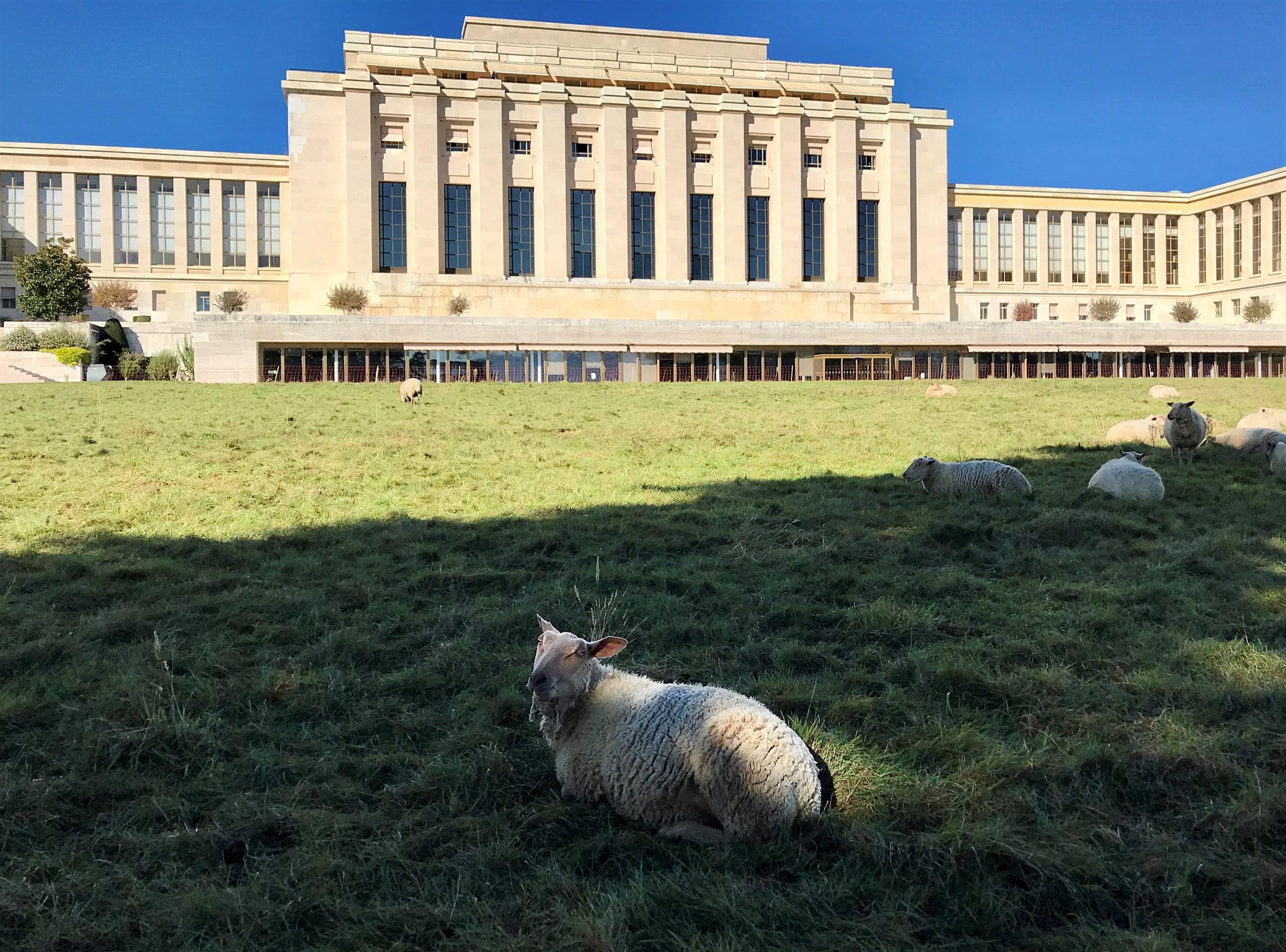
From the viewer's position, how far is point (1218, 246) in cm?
9431

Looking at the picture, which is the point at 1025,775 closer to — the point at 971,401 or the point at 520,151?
the point at 971,401

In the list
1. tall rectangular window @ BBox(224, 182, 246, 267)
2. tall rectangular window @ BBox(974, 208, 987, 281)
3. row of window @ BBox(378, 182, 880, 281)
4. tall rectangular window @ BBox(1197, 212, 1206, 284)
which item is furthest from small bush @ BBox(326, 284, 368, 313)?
tall rectangular window @ BBox(1197, 212, 1206, 284)

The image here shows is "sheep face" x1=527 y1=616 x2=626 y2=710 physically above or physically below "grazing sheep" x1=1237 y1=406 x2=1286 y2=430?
below

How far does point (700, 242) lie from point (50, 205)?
58909 millimetres

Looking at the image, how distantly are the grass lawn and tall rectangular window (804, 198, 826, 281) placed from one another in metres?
63.5

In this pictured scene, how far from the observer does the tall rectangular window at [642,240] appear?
72000 mm

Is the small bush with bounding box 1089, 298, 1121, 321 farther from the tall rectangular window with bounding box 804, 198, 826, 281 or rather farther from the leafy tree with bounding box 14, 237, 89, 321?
the leafy tree with bounding box 14, 237, 89, 321

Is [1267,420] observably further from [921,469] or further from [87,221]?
[87,221]

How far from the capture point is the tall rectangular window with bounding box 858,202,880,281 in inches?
2975

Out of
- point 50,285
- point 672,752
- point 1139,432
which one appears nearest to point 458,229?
point 50,285

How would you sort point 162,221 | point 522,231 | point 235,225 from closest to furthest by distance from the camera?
point 522,231 → point 162,221 → point 235,225

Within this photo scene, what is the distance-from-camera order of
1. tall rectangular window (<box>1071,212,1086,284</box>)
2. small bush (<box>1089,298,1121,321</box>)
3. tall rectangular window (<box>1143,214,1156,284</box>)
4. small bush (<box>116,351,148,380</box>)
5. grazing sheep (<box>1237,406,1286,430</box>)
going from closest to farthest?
grazing sheep (<box>1237,406,1286,430</box>) → small bush (<box>116,351,148,380</box>) → small bush (<box>1089,298,1121,321</box>) → tall rectangular window (<box>1071,212,1086,284</box>) → tall rectangular window (<box>1143,214,1156,284</box>)

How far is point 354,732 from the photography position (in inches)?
219

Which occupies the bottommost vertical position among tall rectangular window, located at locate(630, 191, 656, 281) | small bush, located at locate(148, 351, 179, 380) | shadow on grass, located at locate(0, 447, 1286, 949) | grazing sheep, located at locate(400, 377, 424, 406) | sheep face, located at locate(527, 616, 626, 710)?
shadow on grass, located at locate(0, 447, 1286, 949)
